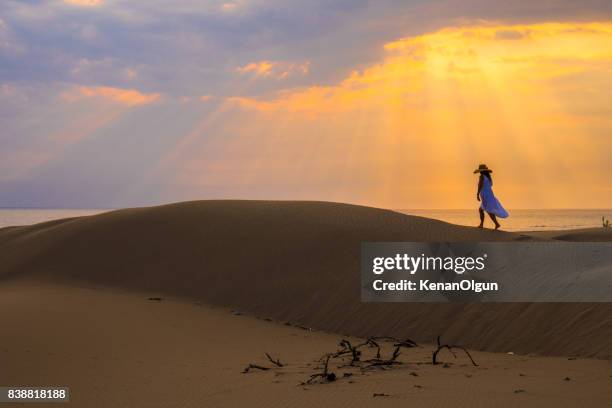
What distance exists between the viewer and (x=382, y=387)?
24.1 feet

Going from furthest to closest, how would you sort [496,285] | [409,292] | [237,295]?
[237,295], [409,292], [496,285]

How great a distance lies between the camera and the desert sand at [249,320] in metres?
7.45

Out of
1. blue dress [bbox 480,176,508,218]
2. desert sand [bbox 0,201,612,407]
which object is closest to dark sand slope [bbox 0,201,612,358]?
desert sand [bbox 0,201,612,407]

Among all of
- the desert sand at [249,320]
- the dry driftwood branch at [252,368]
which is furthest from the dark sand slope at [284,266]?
the dry driftwood branch at [252,368]

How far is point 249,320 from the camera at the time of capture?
13438mm

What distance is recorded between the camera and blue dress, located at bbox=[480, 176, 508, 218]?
1675 cm

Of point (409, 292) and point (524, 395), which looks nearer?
point (524, 395)

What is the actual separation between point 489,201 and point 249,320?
6964 millimetres

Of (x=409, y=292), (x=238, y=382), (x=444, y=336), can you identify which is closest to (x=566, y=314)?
(x=444, y=336)

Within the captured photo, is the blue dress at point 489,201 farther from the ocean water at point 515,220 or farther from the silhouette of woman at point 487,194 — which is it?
the ocean water at point 515,220

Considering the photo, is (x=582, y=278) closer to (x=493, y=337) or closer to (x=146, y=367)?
(x=493, y=337)

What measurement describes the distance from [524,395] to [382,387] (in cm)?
144

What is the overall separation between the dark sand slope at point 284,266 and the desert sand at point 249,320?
1.5 inches

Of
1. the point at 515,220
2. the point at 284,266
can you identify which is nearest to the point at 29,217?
the point at 515,220
